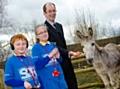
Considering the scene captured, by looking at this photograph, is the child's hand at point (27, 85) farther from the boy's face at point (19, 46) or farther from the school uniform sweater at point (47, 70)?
the school uniform sweater at point (47, 70)

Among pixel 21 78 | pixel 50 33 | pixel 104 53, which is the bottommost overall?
pixel 104 53

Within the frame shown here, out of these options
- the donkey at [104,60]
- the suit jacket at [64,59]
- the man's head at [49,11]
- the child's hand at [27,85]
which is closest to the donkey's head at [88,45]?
the donkey at [104,60]

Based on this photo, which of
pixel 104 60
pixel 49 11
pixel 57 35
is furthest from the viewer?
pixel 104 60

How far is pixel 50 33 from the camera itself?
4.41 m

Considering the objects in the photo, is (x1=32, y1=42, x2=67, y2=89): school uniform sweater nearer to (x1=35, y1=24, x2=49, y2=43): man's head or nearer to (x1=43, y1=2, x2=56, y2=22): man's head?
(x1=35, y1=24, x2=49, y2=43): man's head

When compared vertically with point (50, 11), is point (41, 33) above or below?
below

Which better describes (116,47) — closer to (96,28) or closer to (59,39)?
(59,39)

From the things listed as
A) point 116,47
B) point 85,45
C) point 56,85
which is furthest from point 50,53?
point 116,47

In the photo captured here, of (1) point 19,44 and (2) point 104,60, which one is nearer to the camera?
(1) point 19,44

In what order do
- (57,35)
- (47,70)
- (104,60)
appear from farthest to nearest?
1. (104,60)
2. (57,35)
3. (47,70)

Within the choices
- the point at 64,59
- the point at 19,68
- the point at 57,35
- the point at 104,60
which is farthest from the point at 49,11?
the point at 104,60

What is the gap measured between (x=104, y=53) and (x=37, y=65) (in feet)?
11.0

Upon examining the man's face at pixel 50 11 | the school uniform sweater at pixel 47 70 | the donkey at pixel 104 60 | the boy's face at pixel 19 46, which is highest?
the man's face at pixel 50 11

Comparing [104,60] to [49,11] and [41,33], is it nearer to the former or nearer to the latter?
[49,11]
